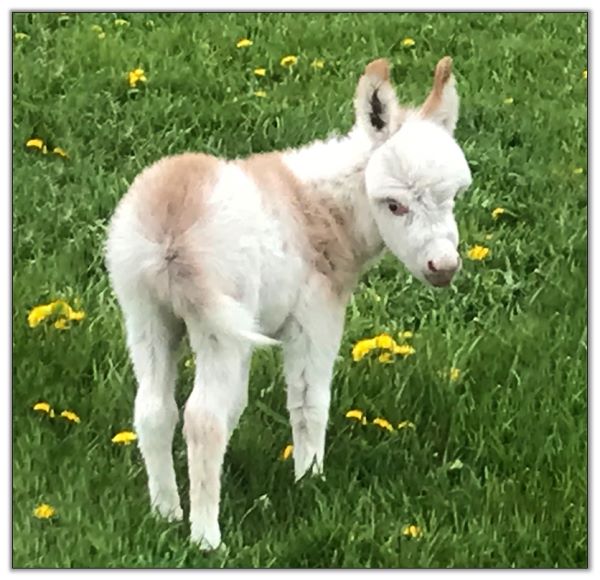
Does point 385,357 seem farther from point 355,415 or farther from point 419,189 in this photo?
point 419,189

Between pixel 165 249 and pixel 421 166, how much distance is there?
340 mm

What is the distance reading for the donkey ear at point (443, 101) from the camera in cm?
171

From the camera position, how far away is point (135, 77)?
224cm

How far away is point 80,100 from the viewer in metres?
2.24

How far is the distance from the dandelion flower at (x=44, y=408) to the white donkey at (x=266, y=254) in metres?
0.24

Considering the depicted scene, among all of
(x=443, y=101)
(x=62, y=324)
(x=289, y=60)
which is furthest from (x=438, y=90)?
(x=62, y=324)

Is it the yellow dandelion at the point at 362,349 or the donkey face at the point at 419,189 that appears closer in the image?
the donkey face at the point at 419,189

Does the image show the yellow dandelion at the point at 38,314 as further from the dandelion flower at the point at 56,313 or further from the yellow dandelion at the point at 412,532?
the yellow dandelion at the point at 412,532

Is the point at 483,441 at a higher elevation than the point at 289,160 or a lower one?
lower

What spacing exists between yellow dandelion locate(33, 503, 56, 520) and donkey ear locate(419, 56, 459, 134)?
2.33 ft

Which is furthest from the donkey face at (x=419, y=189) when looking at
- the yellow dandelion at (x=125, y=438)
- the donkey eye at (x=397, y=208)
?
the yellow dandelion at (x=125, y=438)

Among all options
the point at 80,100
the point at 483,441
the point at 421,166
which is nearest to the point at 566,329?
the point at 483,441

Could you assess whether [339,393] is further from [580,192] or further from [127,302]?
[580,192]

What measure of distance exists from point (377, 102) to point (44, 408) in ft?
2.10
